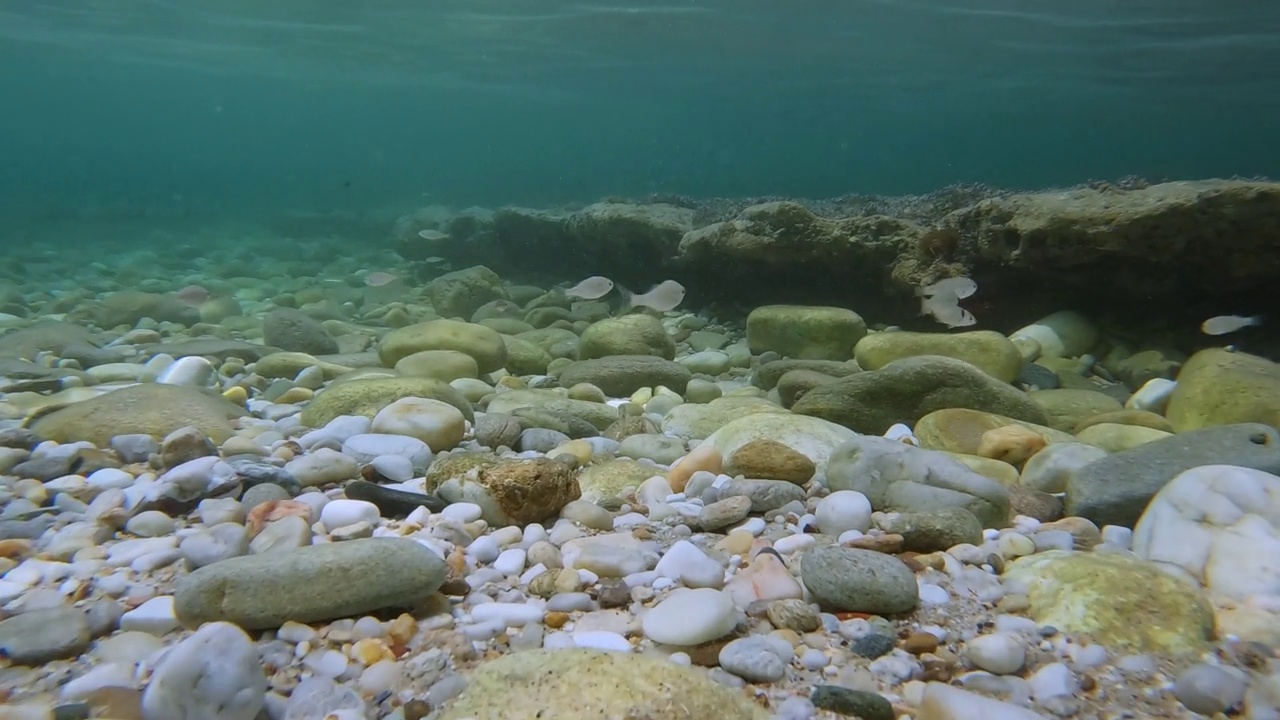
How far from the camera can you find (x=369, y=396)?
521 centimetres

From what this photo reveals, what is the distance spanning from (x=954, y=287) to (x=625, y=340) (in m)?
3.48

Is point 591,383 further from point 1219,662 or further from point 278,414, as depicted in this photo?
point 1219,662

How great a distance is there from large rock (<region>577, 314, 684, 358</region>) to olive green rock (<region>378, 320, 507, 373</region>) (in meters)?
1.02

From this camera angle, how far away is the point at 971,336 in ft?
22.7

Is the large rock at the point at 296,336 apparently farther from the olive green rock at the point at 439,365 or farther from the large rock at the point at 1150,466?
the large rock at the point at 1150,466

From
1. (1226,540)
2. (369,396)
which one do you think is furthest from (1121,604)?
(369,396)

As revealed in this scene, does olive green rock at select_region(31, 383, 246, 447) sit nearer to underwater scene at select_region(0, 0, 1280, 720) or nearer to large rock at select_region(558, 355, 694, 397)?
underwater scene at select_region(0, 0, 1280, 720)

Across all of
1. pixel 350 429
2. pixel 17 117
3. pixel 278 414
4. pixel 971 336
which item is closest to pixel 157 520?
pixel 350 429

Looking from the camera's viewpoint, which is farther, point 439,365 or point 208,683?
point 439,365

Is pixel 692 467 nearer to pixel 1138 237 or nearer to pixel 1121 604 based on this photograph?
pixel 1121 604

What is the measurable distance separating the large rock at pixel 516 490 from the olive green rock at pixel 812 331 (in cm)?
539

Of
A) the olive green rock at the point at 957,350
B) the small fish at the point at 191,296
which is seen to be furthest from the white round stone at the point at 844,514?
the small fish at the point at 191,296

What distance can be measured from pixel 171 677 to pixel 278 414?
4.00 meters

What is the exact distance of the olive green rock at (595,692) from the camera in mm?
1827
